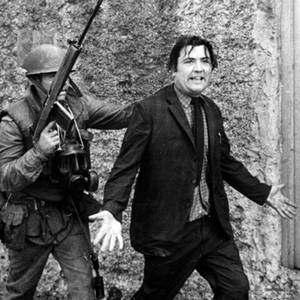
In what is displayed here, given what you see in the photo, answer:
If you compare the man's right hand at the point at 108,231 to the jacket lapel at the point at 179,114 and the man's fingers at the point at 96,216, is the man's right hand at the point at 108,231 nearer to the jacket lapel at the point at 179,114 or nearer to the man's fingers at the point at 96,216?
the man's fingers at the point at 96,216

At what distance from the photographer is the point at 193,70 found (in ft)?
12.0

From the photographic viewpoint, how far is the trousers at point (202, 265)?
12.3 feet

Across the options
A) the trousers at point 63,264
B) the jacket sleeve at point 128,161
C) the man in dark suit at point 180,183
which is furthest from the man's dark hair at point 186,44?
the trousers at point 63,264

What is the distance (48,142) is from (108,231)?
574 millimetres

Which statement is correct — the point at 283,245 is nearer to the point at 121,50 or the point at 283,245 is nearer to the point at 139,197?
the point at 139,197

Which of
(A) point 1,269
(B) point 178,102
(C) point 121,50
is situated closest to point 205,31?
(C) point 121,50

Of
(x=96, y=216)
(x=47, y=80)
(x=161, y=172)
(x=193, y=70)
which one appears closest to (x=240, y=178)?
(x=161, y=172)

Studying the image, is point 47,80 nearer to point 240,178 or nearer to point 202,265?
point 240,178

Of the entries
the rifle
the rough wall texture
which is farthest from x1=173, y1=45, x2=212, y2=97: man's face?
the rough wall texture

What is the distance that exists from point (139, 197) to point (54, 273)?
1671 mm

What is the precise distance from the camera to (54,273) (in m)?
5.15

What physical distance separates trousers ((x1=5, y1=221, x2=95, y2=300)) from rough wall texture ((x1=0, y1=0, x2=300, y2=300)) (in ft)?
3.29

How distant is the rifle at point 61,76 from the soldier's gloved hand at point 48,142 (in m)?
0.09

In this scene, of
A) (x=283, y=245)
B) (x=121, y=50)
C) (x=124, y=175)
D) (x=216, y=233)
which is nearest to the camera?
(x=124, y=175)
